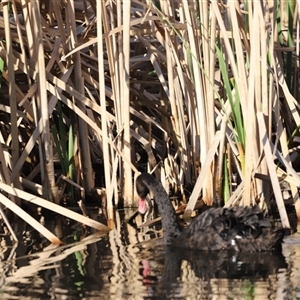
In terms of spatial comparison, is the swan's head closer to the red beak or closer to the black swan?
the red beak

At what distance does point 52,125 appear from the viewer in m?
7.98

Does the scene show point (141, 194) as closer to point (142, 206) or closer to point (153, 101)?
point (142, 206)

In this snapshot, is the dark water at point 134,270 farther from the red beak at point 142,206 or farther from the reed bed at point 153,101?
the reed bed at point 153,101

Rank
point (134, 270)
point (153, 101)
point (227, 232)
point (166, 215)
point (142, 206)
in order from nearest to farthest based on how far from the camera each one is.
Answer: point (134, 270) < point (227, 232) < point (166, 215) < point (142, 206) < point (153, 101)

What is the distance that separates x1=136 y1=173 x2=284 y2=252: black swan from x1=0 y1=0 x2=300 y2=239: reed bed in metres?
0.35

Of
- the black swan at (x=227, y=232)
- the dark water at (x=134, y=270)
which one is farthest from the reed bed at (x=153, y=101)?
the dark water at (x=134, y=270)

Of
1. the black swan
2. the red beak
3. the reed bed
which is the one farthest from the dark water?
the reed bed

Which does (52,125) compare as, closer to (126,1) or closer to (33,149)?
(33,149)

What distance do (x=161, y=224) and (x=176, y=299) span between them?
2471 mm

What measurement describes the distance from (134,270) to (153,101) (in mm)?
2800

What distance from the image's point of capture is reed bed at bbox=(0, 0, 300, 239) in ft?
23.0

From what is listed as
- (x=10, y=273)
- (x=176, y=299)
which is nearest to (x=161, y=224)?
(x=10, y=273)

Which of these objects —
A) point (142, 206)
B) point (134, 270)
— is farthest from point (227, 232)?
point (134, 270)

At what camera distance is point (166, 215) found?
709 centimetres
